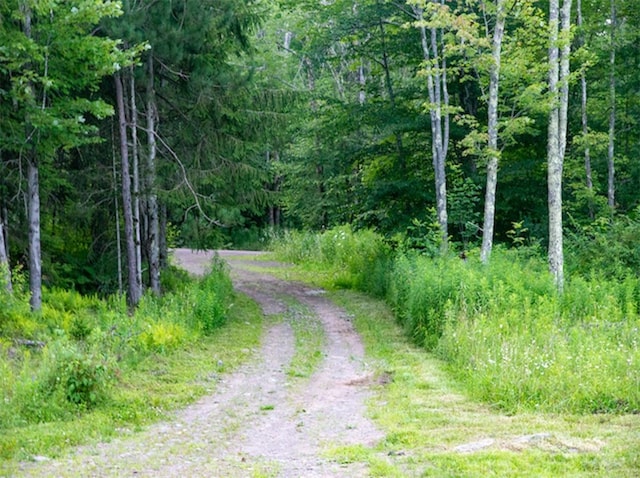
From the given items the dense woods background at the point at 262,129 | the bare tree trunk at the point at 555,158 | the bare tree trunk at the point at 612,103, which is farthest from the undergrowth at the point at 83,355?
the bare tree trunk at the point at 612,103

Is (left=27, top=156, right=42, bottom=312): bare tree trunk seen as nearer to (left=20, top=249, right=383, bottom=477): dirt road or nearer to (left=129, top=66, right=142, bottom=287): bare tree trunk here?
(left=129, top=66, right=142, bottom=287): bare tree trunk

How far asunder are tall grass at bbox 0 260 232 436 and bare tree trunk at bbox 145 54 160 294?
3.23 feet

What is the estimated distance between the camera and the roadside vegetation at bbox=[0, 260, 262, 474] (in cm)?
756

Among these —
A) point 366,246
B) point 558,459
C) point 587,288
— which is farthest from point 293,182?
point 558,459

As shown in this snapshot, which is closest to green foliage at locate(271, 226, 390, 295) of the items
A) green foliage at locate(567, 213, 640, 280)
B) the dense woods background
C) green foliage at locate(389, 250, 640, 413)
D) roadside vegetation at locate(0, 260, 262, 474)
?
the dense woods background

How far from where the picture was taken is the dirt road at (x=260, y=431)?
6.30 m

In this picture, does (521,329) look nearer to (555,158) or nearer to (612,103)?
(555,158)

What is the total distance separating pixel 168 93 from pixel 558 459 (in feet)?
43.2

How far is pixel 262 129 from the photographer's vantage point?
1667 centimetres

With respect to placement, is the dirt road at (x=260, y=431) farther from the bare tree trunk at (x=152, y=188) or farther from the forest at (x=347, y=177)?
the bare tree trunk at (x=152, y=188)

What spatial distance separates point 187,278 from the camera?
18.5 m

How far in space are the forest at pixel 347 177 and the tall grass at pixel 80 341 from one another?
0.04 metres

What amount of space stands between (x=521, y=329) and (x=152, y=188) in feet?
27.0

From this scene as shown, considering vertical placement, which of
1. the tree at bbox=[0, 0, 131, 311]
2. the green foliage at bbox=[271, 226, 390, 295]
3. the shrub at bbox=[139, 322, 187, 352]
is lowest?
the shrub at bbox=[139, 322, 187, 352]
